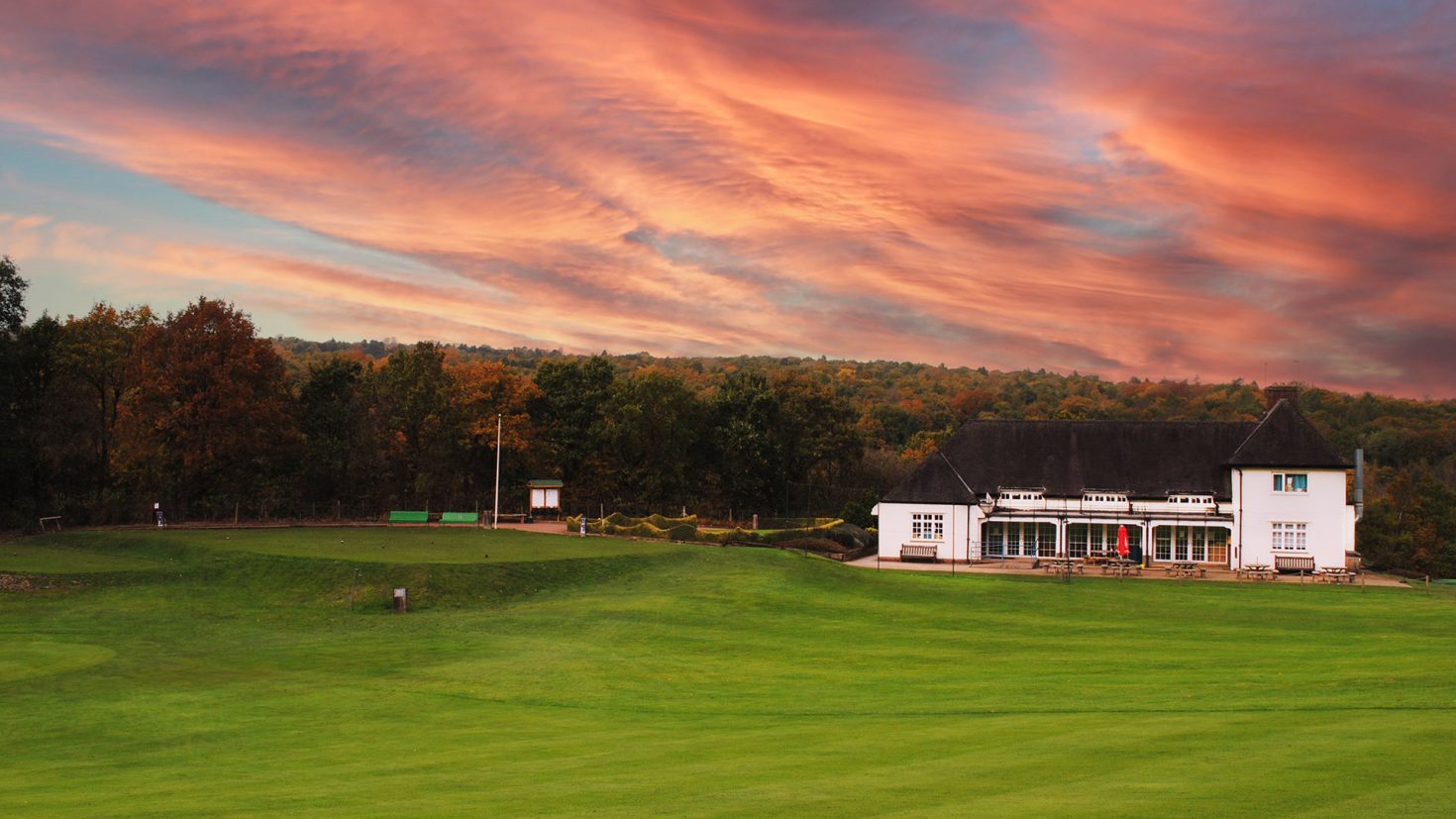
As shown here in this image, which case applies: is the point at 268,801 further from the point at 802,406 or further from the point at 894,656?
the point at 802,406

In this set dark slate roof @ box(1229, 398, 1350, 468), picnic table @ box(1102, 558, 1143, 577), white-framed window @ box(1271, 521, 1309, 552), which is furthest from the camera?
dark slate roof @ box(1229, 398, 1350, 468)

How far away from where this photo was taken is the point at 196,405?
5531cm

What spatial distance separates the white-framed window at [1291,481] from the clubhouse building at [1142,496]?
→ 42mm

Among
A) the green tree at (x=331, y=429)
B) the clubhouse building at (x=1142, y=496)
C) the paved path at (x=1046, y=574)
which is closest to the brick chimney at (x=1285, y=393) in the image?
the clubhouse building at (x=1142, y=496)

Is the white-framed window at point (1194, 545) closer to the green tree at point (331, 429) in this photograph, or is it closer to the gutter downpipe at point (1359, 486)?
the gutter downpipe at point (1359, 486)

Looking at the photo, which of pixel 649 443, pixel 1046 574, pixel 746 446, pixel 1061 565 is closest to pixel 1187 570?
pixel 1061 565

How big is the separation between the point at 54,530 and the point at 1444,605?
55.9 meters

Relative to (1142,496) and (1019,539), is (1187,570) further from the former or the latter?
(1019,539)

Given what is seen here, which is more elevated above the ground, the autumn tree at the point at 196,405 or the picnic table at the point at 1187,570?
the autumn tree at the point at 196,405

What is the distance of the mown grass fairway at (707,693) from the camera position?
12.4 m

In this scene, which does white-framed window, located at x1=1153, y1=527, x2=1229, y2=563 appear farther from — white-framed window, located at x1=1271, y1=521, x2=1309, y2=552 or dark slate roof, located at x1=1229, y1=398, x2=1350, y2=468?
dark slate roof, located at x1=1229, y1=398, x2=1350, y2=468

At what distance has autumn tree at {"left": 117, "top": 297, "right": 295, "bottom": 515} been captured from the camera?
5488 cm

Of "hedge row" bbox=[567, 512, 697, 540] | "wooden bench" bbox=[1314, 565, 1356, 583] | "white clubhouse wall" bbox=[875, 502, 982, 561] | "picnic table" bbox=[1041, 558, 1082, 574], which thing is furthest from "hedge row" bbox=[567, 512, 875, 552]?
"wooden bench" bbox=[1314, 565, 1356, 583]

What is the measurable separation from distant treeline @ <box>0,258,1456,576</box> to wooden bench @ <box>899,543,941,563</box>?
36.7ft
